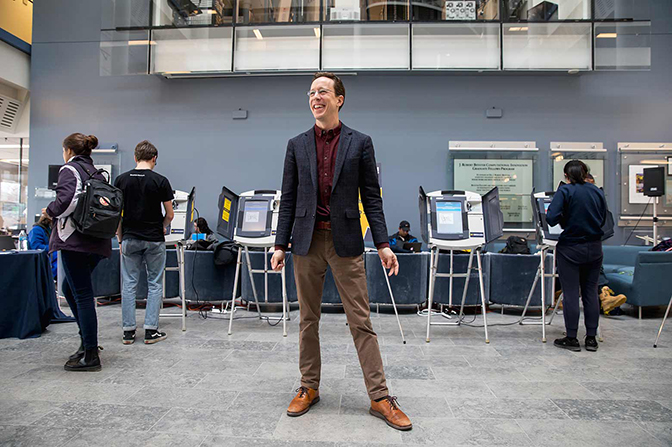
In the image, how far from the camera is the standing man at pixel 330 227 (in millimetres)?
2127

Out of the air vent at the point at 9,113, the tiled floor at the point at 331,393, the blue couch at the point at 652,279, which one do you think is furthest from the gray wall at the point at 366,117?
the tiled floor at the point at 331,393

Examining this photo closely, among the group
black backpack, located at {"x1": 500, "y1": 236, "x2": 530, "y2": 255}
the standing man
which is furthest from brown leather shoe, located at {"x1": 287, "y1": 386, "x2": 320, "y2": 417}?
black backpack, located at {"x1": 500, "y1": 236, "x2": 530, "y2": 255}

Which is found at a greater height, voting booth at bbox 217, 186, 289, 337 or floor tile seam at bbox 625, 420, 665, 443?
voting booth at bbox 217, 186, 289, 337

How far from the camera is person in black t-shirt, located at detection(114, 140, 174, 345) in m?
3.54

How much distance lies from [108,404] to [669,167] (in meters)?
8.55

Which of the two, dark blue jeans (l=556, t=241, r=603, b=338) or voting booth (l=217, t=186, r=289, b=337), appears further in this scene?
voting booth (l=217, t=186, r=289, b=337)

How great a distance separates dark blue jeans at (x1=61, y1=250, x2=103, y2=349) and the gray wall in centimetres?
453

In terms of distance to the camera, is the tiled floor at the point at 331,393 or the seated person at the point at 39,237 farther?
the seated person at the point at 39,237

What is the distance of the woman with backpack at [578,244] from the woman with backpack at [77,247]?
141 inches

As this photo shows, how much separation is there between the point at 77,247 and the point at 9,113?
749 cm

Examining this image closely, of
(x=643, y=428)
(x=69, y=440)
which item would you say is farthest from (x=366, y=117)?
(x=69, y=440)

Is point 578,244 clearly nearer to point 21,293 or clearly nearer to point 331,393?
point 331,393

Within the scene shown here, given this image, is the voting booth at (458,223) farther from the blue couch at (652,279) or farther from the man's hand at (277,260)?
the blue couch at (652,279)

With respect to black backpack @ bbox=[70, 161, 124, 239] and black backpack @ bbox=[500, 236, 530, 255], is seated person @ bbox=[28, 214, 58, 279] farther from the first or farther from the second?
black backpack @ bbox=[500, 236, 530, 255]
